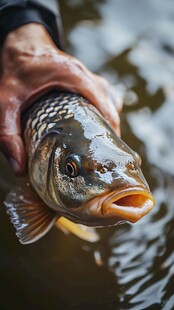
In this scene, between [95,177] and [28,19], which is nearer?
[95,177]

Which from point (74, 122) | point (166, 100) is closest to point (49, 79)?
point (74, 122)

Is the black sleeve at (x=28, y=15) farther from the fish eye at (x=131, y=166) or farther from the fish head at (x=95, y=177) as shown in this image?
the fish eye at (x=131, y=166)

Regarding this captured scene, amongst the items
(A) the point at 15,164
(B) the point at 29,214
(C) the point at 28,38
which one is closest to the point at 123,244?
(B) the point at 29,214

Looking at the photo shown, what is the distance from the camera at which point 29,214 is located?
2.39 m

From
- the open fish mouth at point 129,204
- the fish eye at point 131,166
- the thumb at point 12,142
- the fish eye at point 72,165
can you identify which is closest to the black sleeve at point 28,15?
the thumb at point 12,142

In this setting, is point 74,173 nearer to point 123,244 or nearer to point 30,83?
point 30,83

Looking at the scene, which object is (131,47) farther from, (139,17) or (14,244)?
(14,244)

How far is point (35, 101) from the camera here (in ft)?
8.53

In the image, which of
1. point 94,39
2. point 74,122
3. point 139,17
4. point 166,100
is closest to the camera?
point 74,122

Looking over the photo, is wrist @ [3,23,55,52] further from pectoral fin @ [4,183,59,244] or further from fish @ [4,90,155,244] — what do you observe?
pectoral fin @ [4,183,59,244]

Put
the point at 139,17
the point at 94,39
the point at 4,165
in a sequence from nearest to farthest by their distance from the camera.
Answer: the point at 4,165, the point at 94,39, the point at 139,17

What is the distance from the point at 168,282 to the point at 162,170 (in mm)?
727

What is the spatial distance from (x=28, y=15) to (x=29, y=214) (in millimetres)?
1004

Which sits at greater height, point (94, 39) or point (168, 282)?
point (94, 39)
